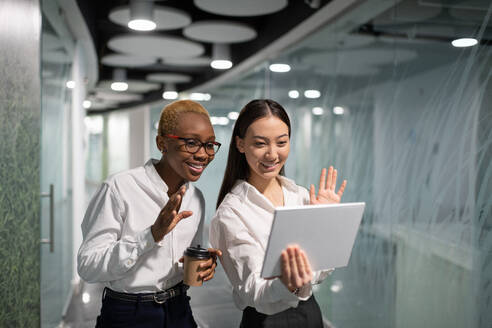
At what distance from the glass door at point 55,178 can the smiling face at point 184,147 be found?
1543mm

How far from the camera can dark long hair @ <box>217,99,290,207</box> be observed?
1546 mm

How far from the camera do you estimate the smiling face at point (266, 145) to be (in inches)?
59.7

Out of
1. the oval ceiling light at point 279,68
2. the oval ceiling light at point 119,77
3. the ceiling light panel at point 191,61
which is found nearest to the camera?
the oval ceiling light at point 279,68

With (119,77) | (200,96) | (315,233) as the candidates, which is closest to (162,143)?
(315,233)

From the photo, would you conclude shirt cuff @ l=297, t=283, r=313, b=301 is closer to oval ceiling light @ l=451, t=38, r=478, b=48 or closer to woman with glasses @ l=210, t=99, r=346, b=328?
woman with glasses @ l=210, t=99, r=346, b=328

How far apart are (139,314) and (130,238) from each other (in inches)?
11.2

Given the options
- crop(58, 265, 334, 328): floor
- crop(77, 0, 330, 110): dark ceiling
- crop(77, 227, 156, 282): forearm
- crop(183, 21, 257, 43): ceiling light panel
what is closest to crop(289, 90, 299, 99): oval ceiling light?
crop(77, 0, 330, 110): dark ceiling

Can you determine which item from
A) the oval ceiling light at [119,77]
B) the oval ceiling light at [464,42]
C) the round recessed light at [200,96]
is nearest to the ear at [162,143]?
the oval ceiling light at [464,42]

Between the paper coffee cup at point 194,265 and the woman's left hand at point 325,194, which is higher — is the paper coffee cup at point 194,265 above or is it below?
below

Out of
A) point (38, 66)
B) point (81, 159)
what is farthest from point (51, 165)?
point (81, 159)

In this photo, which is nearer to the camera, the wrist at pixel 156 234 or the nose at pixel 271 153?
the wrist at pixel 156 234

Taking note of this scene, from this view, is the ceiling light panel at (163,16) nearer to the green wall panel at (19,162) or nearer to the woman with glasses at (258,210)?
the green wall panel at (19,162)

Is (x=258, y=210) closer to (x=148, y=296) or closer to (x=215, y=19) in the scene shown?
(x=148, y=296)

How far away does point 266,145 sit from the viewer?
1.53 m
